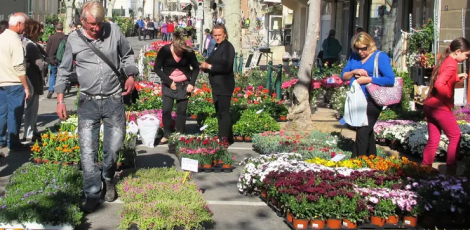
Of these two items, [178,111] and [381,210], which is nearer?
[381,210]

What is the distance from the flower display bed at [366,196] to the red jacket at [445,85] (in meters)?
0.91

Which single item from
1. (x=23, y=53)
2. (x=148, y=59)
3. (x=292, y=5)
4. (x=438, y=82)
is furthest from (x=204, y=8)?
(x=438, y=82)

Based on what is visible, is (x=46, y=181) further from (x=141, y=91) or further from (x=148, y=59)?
(x=148, y=59)

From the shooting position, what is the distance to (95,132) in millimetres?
6469

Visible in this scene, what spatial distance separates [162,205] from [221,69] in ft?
13.9

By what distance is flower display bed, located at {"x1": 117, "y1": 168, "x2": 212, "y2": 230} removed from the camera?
5.52 m

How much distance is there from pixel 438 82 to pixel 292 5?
89.2 feet

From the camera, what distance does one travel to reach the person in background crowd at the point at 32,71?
10070 mm

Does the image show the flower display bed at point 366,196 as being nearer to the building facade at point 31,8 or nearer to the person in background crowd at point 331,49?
the person in background crowd at point 331,49

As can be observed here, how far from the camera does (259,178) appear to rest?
23.4ft

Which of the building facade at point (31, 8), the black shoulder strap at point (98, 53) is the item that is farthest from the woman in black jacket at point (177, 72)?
the building facade at point (31, 8)

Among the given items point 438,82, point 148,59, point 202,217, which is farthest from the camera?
point 148,59

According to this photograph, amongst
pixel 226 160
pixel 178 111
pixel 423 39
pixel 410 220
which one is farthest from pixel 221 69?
pixel 423 39

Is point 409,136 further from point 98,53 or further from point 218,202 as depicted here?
point 98,53
